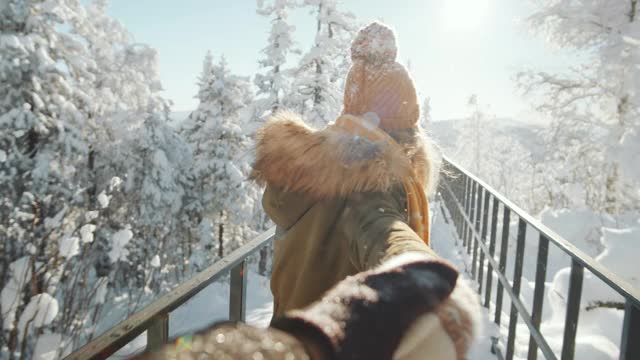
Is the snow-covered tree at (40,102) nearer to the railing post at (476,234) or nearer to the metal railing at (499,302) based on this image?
the railing post at (476,234)

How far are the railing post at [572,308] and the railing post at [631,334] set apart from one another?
0.61 meters

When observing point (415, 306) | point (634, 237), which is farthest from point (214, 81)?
point (415, 306)

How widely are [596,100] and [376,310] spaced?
1739 cm

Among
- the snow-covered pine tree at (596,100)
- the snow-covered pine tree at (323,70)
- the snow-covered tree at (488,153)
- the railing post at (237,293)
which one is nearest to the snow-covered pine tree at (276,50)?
the snow-covered pine tree at (323,70)

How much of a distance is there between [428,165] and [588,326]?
374 cm

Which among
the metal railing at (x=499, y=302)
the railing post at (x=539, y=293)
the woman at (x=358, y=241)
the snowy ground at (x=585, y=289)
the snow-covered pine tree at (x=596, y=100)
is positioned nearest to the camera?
the woman at (x=358, y=241)

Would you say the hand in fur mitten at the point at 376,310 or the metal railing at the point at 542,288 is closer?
the hand in fur mitten at the point at 376,310

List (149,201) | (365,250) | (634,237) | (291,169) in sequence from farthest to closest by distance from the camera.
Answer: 1. (149,201)
2. (634,237)
3. (291,169)
4. (365,250)

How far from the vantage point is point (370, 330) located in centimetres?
70

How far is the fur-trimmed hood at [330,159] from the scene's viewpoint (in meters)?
1.55

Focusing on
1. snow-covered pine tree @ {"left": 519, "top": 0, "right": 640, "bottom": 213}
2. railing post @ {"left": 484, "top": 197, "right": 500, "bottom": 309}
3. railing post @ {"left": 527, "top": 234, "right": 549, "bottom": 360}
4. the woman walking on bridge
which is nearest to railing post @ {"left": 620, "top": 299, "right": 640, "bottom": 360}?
the woman walking on bridge

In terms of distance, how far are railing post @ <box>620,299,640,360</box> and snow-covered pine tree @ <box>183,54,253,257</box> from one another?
68.1 feet

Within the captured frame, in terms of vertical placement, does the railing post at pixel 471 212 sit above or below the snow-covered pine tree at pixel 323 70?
below

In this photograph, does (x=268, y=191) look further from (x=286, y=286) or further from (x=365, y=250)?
(x=365, y=250)
